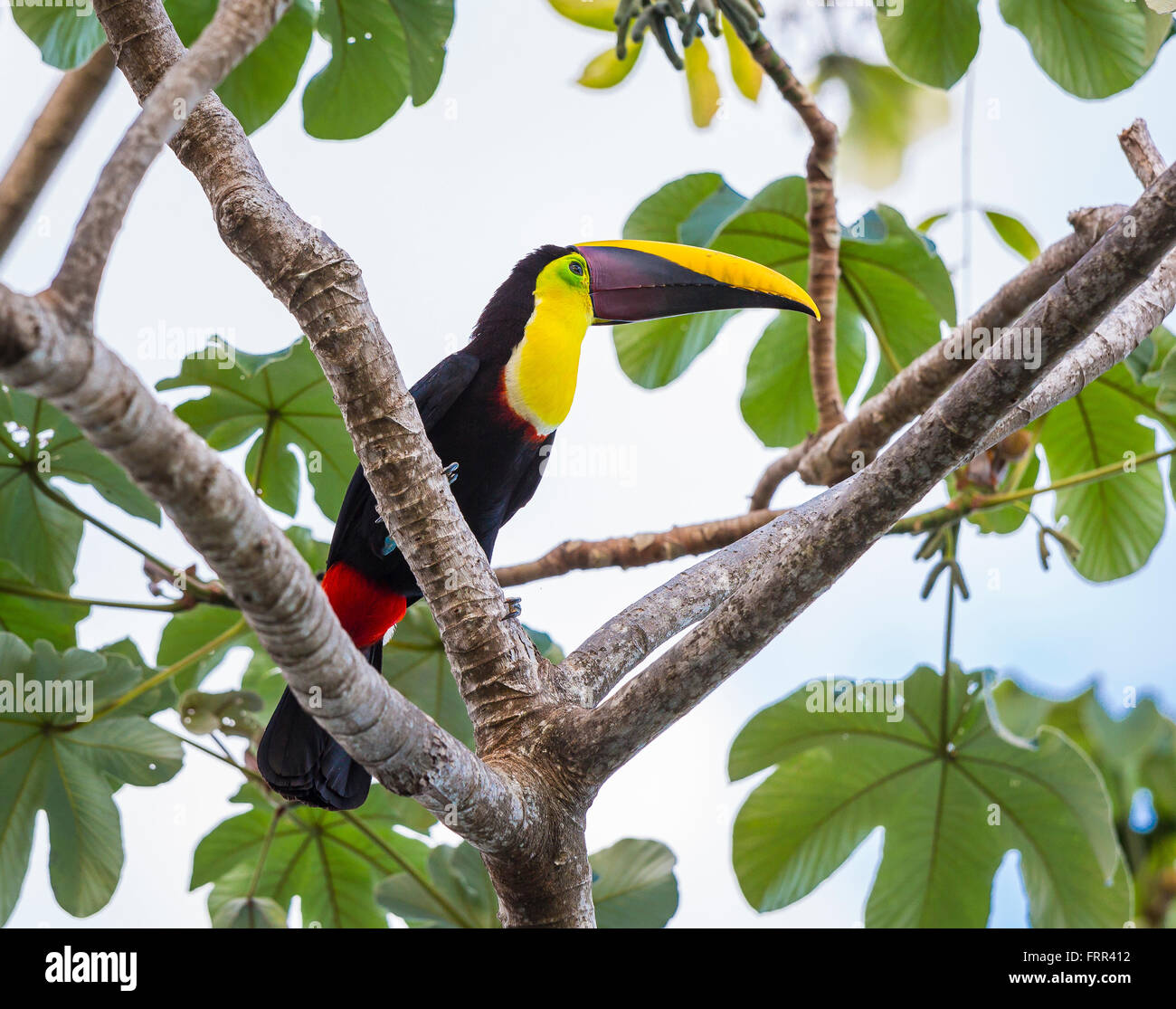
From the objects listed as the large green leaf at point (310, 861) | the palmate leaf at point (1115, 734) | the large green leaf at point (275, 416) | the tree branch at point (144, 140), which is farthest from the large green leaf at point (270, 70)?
the palmate leaf at point (1115, 734)

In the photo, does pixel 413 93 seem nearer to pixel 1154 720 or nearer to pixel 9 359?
pixel 9 359

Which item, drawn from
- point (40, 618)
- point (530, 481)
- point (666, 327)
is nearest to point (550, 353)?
point (530, 481)

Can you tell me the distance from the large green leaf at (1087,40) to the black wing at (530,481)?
4.90 ft

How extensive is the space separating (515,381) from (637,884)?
3.78 feet

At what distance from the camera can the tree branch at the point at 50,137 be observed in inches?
85.5

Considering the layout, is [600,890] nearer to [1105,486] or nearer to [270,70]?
[1105,486]

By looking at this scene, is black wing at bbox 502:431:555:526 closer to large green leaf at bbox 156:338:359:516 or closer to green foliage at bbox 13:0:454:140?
large green leaf at bbox 156:338:359:516

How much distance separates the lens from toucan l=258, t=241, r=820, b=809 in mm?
2441

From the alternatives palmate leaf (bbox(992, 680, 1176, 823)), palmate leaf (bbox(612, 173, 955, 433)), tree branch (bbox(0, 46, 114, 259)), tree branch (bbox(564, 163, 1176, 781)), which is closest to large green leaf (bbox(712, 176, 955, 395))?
palmate leaf (bbox(612, 173, 955, 433))

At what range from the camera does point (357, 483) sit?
7.82 feet

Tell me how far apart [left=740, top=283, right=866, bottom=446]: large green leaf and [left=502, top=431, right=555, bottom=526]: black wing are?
87 centimetres

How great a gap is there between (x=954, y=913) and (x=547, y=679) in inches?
61.7

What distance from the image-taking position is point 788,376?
3299 mm
